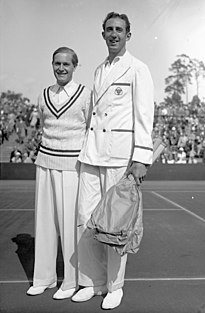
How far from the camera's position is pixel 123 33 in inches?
90.8

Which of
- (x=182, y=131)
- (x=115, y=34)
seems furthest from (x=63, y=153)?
(x=182, y=131)

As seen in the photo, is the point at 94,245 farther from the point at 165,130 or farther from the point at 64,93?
the point at 165,130

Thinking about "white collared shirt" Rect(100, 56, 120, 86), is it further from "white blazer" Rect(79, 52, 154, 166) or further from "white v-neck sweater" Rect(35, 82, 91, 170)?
"white v-neck sweater" Rect(35, 82, 91, 170)

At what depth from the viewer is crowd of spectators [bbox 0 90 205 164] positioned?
12711 millimetres

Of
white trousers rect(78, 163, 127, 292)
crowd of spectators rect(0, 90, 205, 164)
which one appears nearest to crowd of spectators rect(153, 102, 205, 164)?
crowd of spectators rect(0, 90, 205, 164)

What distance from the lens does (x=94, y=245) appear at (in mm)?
2432

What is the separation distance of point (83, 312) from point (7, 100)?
66.5 feet

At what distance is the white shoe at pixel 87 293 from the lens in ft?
7.84

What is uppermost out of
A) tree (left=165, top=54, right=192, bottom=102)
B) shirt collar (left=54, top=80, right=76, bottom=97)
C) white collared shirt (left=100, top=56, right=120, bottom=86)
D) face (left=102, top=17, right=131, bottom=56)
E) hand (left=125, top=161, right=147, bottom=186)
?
tree (left=165, top=54, right=192, bottom=102)

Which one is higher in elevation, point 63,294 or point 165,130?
point 165,130

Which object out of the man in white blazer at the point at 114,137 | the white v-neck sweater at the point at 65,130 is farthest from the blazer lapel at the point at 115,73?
the white v-neck sweater at the point at 65,130

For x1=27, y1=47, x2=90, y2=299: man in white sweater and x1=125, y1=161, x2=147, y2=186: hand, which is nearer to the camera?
x1=125, y1=161, x2=147, y2=186: hand

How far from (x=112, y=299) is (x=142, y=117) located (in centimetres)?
105

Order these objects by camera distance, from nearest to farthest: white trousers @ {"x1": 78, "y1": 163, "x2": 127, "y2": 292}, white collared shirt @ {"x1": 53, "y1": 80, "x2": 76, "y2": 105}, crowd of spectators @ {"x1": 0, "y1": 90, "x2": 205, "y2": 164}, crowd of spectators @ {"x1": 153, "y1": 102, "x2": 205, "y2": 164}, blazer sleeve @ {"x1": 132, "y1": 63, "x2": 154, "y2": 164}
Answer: blazer sleeve @ {"x1": 132, "y1": 63, "x2": 154, "y2": 164} < white trousers @ {"x1": 78, "y1": 163, "x2": 127, "y2": 292} < white collared shirt @ {"x1": 53, "y1": 80, "x2": 76, "y2": 105} < crowd of spectators @ {"x1": 0, "y1": 90, "x2": 205, "y2": 164} < crowd of spectators @ {"x1": 153, "y1": 102, "x2": 205, "y2": 164}
